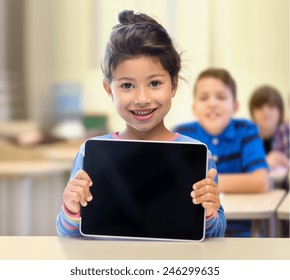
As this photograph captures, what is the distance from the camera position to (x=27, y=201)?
484cm

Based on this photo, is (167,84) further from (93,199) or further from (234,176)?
(234,176)

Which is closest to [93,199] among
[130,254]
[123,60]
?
[130,254]

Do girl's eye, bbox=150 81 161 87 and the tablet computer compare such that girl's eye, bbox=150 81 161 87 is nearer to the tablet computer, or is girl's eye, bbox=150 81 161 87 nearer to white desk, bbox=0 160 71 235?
the tablet computer

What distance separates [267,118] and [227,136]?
1.53m

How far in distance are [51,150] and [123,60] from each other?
4.03 metres

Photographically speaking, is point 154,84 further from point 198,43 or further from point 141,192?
point 198,43

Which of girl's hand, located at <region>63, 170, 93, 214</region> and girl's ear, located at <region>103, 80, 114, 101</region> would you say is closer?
girl's hand, located at <region>63, 170, 93, 214</region>

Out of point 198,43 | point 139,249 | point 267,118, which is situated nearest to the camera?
point 139,249

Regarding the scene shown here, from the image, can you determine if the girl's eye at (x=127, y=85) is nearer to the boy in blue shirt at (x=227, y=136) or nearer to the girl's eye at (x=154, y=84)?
the girl's eye at (x=154, y=84)

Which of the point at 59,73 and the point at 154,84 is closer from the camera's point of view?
the point at 154,84

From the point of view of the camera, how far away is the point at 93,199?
123 cm

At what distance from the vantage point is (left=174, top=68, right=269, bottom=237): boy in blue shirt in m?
2.31

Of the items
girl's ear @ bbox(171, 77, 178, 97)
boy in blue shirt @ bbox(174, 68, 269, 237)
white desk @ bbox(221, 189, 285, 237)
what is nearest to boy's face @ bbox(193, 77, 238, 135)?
boy in blue shirt @ bbox(174, 68, 269, 237)

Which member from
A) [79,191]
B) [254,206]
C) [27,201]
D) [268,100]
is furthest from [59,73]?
[79,191]
